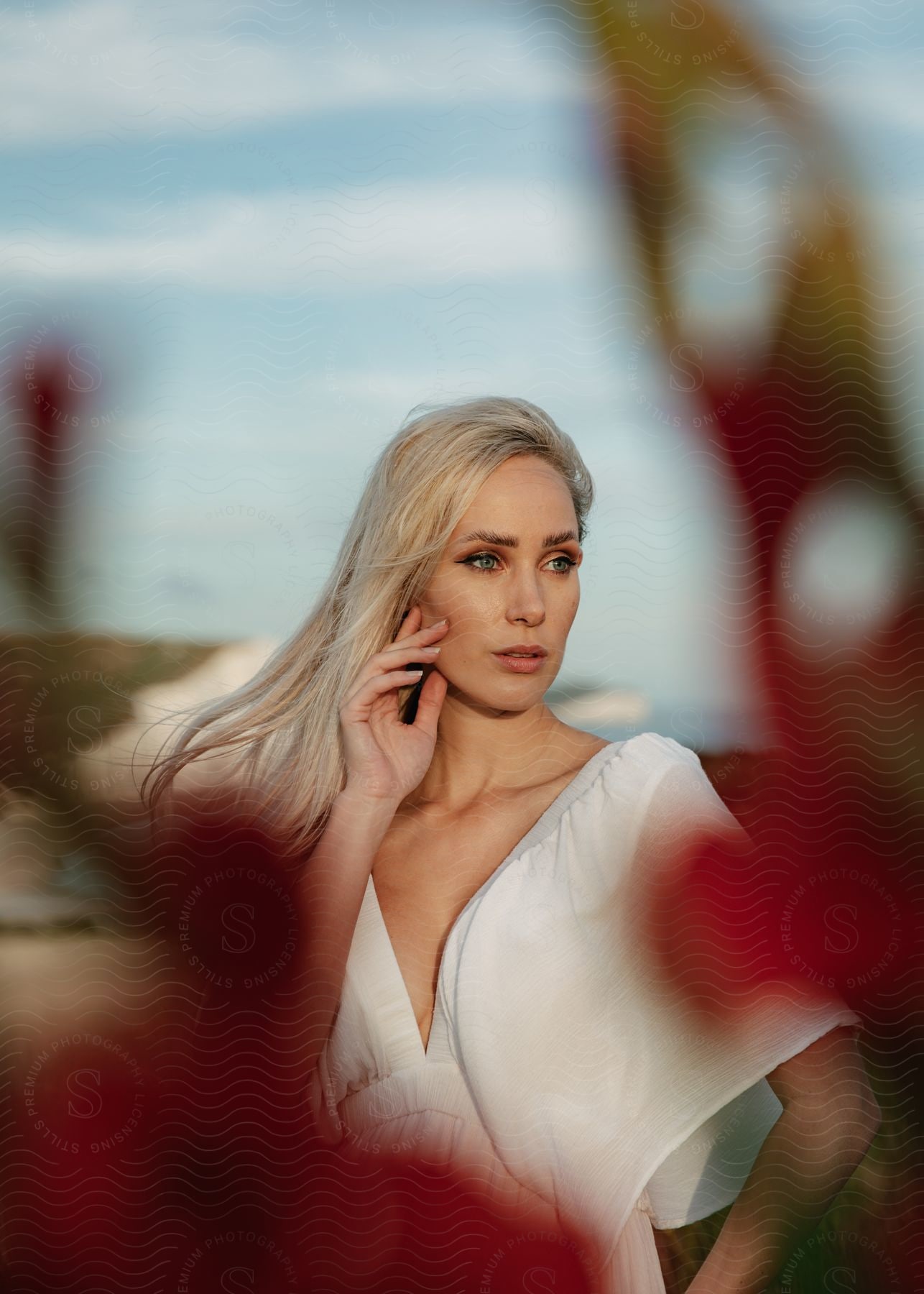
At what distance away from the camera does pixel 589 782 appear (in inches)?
51.8

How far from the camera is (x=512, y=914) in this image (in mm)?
1291

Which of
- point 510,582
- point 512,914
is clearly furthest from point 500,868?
point 510,582

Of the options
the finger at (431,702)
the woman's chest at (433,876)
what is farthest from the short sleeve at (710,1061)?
the finger at (431,702)

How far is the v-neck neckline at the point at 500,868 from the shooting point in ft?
4.20

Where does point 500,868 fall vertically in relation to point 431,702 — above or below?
below

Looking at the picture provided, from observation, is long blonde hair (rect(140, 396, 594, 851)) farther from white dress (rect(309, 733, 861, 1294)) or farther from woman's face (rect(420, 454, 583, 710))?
white dress (rect(309, 733, 861, 1294))

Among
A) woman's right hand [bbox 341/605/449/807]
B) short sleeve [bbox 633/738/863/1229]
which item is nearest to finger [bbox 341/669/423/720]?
woman's right hand [bbox 341/605/449/807]

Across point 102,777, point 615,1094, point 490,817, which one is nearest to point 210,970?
point 102,777

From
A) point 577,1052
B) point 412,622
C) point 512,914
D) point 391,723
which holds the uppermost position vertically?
point 412,622

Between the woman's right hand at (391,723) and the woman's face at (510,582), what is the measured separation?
3 cm

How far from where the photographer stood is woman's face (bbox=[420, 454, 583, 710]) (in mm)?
1274

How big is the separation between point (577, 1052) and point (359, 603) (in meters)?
0.51

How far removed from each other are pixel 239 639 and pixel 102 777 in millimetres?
226

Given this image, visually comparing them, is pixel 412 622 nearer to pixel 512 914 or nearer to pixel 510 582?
pixel 510 582
